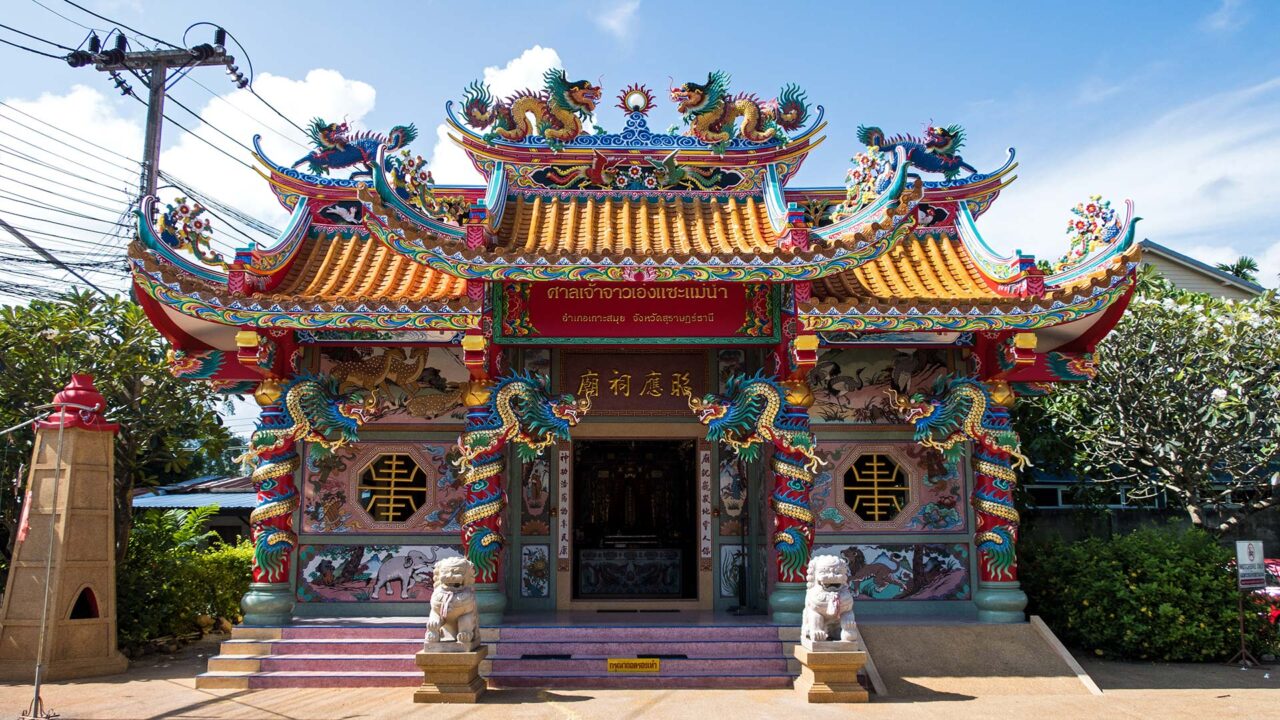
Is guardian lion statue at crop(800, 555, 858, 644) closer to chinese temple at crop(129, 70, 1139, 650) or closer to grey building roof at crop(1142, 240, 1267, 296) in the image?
chinese temple at crop(129, 70, 1139, 650)

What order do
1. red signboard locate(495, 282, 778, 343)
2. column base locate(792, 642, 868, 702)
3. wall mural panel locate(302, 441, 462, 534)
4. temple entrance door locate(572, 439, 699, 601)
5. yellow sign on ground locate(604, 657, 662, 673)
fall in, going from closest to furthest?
column base locate(792, 642, 868, 702) < yellow sign on ground locate(604, 657, 662, 673) < red signboard locate(495, 282, 778, 343) < wall mural panel locate(302, 441, 462, 534) < temple entrance door locate(572, 439, 699, 601)

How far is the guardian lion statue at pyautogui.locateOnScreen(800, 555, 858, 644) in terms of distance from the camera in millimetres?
7926

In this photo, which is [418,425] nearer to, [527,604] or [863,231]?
[527,604]

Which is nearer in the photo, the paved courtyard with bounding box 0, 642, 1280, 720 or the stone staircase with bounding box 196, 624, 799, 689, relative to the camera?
the paved courtyard with bounding box 0, 642, 1280, 720

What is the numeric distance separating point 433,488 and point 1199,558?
339 inches

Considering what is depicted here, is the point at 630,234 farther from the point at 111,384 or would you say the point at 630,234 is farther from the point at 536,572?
the point at 111,384

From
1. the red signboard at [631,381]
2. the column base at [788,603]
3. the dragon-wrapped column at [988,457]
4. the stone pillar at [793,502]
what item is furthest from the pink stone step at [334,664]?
the dragon-wrapped column at [988,457]

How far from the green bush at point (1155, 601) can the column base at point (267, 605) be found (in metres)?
8.54

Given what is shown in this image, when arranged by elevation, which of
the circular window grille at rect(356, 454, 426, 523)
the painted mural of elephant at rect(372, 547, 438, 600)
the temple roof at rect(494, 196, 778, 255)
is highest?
the temple roof at rect(494, 196, 778, 255)

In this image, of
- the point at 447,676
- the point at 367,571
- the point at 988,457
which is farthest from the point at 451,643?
the point at 988,457

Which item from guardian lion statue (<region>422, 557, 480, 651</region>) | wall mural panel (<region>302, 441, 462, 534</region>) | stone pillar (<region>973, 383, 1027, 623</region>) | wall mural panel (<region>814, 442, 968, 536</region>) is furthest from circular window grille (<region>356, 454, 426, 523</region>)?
stone pillar (<region>973, 383, 1027, 623</region>)

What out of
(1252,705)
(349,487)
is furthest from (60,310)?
(1252,705)

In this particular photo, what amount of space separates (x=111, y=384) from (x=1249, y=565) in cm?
1321

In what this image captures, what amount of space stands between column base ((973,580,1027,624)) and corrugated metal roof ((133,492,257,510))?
14861mm
